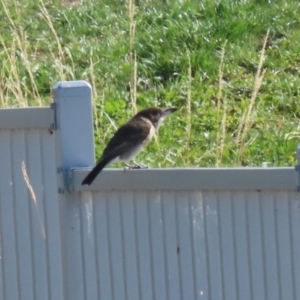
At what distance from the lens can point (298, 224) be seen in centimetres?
386

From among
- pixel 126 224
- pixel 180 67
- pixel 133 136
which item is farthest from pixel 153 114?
pixel 180 67

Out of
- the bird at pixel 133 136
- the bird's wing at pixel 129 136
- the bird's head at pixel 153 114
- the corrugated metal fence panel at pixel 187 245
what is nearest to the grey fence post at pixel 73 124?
the corrugated metal fence panel at pixel 187 245

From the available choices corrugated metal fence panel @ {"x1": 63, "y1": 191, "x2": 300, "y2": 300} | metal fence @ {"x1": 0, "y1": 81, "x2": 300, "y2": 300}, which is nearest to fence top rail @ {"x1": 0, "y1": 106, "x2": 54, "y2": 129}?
metal fence @ {"x1": 0, "y1": 81, "x2": 300, "y2": 300}

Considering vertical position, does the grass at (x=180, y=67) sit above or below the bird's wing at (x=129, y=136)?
above

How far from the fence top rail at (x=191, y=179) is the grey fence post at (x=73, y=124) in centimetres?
7

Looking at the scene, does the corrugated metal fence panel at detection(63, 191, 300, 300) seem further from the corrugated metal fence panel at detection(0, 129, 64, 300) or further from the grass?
the grass

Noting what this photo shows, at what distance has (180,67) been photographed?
26.0 ft

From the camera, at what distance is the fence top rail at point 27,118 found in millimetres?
4309

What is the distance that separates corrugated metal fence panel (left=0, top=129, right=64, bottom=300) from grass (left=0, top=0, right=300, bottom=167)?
163 cm

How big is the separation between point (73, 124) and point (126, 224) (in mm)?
482

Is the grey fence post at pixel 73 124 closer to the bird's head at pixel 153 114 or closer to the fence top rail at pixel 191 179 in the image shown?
the fence top rail at pixel 191 179

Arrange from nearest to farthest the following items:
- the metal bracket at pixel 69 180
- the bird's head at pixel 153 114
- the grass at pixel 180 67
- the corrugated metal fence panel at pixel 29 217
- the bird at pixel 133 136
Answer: the metal bracket at pixel 69 180 → the corrugated metal fence panel at pixel 29 217 → the bird at pixel 133 136 → the bird's head at pixel 153 114 → the grass at pixel 180 67

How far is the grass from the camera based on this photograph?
6.68m

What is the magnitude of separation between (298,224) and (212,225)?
1.12 ft
